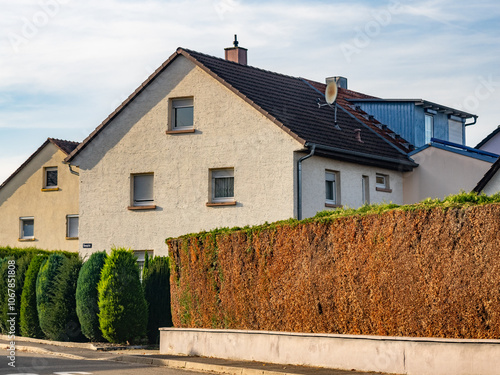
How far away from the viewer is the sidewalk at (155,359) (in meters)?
14.0

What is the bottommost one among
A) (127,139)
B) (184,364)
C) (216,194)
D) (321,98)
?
(184,364)

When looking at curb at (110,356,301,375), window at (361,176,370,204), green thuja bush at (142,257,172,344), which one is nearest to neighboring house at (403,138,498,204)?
window at (361,176,370,204)

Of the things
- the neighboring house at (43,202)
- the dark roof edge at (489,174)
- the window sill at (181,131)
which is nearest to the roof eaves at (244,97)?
the window sill at (181,131)

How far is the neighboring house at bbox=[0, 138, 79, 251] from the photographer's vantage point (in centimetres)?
3862

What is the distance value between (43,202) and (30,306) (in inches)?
702

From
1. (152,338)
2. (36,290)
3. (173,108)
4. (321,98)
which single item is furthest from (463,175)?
(36,290)

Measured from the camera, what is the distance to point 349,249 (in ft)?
46.8

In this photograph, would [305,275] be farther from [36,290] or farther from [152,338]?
[36,290]

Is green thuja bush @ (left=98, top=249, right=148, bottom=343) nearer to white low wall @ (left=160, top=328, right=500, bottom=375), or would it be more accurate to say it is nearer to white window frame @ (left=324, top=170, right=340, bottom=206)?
white low wall @ (left=160, top=328, right=500, bottom=375)

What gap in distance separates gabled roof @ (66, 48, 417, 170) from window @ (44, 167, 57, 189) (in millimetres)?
10427

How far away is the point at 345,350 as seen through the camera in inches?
546

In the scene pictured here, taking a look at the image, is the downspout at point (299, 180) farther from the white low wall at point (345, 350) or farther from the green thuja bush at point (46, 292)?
the white low wall at point (345, 350)

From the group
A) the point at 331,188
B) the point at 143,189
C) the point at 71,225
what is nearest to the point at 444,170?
the point at 331,188

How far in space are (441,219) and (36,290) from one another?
13.1 meters
